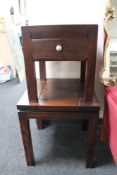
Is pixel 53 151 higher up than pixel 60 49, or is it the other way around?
pixel 60 49

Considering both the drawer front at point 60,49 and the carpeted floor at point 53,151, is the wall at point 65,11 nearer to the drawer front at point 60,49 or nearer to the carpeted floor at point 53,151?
the drawer front at point 60,49

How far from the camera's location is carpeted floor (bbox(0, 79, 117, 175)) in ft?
3.49

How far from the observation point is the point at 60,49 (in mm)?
814

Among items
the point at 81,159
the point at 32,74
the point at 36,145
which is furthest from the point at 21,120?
the point at 81,159

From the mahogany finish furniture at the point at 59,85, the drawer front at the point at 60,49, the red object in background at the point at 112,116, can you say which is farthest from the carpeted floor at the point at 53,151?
the drawer front at the point at 60,49

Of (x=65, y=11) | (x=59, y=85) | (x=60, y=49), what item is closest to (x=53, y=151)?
(x=59, y=85)

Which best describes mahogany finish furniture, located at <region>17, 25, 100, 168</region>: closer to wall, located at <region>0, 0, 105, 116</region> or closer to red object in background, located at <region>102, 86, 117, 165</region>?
red object in background, located at <region>102, 86, 117, 165</region>

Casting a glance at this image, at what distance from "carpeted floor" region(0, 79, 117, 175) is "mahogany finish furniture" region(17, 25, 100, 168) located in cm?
7

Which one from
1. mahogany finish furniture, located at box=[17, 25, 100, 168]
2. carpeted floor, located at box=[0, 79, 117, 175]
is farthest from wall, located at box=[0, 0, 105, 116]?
carpeted floor, located at box=[0, 79, 117, 175]

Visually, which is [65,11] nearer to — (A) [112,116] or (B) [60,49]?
(B) [60,49]

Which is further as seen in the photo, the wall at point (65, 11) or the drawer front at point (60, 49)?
the wall at point (65, 11)

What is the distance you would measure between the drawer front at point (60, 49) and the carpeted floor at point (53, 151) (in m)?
0.69

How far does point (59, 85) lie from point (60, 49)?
423 mm

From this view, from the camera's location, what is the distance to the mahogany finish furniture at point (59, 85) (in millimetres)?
793
